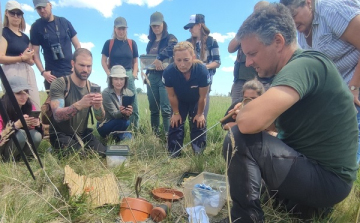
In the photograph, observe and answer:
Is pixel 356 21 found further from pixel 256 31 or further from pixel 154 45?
pixel 154 45

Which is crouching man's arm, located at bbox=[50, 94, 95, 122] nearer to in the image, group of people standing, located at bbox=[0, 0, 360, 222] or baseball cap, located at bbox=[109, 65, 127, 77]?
group of people standing, located at bbox=[0, 0, 360, 222]

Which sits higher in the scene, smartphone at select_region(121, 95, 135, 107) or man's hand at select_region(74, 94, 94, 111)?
man's hand at select_region(74, 94, 94, 111)

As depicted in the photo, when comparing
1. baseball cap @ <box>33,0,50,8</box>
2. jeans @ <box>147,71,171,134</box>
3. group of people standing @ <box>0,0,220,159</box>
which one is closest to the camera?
group of people standing @ <box>0,0,220,159</box>

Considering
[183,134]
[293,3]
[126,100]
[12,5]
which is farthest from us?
[126,100]

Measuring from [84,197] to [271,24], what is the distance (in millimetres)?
1702

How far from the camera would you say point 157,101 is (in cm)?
487

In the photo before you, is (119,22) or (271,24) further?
(119,22)

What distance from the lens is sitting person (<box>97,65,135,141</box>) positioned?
4.34 metres

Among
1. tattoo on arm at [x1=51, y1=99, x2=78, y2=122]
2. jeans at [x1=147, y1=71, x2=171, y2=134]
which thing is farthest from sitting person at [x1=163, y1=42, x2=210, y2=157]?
tattoo on arm at [x1=51, y1=99, x2=78, y2=122]

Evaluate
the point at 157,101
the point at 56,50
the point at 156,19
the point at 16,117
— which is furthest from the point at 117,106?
the point at 156,19

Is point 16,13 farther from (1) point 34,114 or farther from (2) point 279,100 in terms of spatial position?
(2) point 279,100

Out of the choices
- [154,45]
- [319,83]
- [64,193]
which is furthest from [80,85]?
[319,83]

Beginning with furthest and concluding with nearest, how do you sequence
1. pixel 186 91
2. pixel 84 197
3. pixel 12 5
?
pixel 186 91 → pixel 12 5 → pixel 84 197

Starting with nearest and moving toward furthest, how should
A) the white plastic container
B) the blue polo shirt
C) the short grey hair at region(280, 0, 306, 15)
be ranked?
the short grey hair at region(280, 0, 306, 15), the white plastic container, the blue polo shirt
